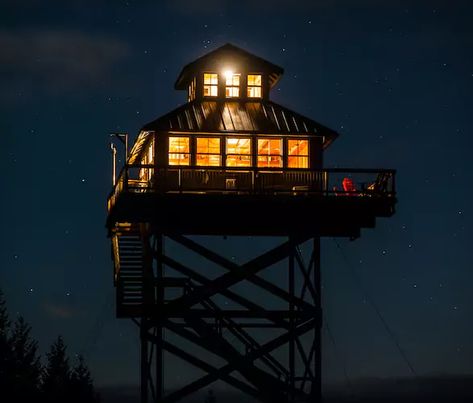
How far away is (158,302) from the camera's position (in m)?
59.2

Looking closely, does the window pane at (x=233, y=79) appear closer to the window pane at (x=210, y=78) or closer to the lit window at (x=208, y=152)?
the window pane at (x=210, y=78)

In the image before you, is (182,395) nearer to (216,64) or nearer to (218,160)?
(218,160)

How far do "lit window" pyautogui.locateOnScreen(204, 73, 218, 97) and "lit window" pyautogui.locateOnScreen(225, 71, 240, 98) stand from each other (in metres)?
0.44

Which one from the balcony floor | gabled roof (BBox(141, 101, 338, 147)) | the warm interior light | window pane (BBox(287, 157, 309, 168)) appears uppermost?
the warm interior light

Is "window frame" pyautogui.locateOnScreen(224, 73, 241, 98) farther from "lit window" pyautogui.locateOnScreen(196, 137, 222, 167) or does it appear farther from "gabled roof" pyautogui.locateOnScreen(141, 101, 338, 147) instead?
"lit window" pyautogui.locateOnScreen(196, 137, 222, 167)

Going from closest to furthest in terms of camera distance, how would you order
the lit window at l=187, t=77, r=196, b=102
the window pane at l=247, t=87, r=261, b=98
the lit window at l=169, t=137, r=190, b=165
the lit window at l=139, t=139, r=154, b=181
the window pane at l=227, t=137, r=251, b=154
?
the lit window at l=169, t=137, r=190, b=165
the window pane at l=227, t=137, r=251, b=154
the lit window at l=139, t=139, r=154, b=181
the window pane at l=247, t=87, r=261, b=98
the lit window at l=187, t=77, r=196, b=102

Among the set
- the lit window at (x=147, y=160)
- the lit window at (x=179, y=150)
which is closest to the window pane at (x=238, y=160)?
the lit window at (x=179, y=150)

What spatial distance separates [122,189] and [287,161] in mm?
6618

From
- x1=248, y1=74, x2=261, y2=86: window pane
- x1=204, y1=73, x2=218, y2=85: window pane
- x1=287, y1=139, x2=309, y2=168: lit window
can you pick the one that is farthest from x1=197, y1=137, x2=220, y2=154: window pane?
x1=248, y1=74, x2=261, y2=86: window pane

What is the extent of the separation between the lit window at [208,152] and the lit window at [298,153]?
270cm

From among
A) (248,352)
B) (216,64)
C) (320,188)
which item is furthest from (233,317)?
(216,64)

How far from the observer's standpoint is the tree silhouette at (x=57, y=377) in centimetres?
7577

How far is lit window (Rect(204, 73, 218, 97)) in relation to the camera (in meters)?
62.6

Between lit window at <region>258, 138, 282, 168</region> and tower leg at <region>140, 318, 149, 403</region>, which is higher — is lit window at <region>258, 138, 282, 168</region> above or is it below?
above
